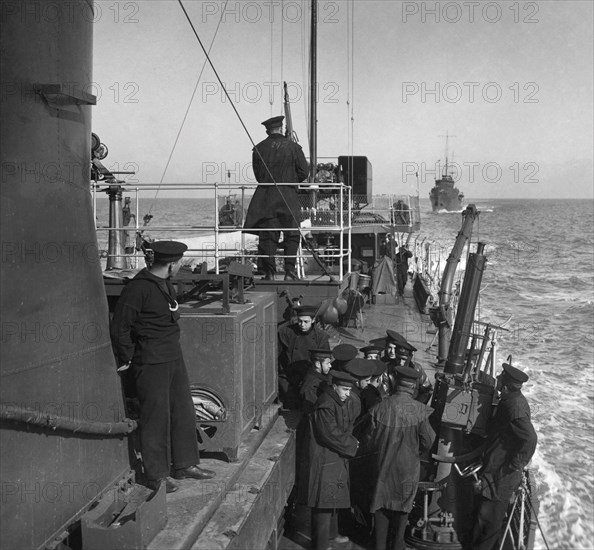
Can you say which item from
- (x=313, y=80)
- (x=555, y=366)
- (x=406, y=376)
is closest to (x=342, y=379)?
(x=406, y=376)

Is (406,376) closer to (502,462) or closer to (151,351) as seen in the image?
(502,462)

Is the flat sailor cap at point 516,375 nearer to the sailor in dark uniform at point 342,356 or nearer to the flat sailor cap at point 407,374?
the flat sailor cap at point 407,374

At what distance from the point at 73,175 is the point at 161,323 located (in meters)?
1.10

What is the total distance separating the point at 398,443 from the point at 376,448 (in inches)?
7.8

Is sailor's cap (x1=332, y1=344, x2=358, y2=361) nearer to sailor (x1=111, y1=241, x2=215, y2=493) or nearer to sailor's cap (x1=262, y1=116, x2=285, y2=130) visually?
sailor (x1=111, y1=241, x2=215, y2=493)

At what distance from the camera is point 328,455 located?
5730mm

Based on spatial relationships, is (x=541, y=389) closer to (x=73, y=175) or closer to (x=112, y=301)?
(x=112, y=301)

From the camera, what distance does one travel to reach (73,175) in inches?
157

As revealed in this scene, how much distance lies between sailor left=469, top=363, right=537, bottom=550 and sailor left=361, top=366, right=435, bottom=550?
82cm

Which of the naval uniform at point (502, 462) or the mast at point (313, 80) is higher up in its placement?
the mast at point (313, 80)

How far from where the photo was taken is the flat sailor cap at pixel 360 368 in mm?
6082

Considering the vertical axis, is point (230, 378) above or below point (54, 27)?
below

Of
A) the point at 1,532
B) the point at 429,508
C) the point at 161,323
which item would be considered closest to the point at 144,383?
the point at 161,323

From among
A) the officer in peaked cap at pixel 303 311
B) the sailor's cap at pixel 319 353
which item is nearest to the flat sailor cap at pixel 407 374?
the sailor's cap at pixel 319 353
